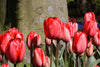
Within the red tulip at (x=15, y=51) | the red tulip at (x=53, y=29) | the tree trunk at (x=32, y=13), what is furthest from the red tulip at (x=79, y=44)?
the tree trunk at (x=32, y=13)

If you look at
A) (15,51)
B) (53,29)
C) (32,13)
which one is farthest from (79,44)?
(32,13)

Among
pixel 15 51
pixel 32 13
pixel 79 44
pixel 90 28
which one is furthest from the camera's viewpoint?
pixel 32 13

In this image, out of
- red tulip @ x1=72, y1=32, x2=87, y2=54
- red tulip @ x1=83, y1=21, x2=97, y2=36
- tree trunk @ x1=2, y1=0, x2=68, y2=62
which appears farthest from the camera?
tree trunk @ x1=2, y1=0, x2=68, y2=62

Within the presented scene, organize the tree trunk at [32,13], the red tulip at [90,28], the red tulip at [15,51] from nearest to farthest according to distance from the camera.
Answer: the red tulip at [15,51] < the red tulip at [90,28] < the tree trunk at [32,13]

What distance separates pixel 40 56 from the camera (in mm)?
1610

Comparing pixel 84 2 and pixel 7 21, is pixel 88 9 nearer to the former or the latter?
pixel 84 2

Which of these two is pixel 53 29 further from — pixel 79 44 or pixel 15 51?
pixel 15 51

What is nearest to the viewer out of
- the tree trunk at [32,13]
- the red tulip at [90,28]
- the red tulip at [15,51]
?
the red tulip at [15,51]

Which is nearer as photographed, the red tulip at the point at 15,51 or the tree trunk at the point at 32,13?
the red tulip at the point at 15,51

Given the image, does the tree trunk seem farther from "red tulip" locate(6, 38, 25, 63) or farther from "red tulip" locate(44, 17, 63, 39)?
"red tulip" locate(6, 38, 25, 63)

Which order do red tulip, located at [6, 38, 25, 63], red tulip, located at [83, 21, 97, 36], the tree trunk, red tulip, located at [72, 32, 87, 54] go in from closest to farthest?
red tulip, located at [6, 38, 25, 63] < red tulip, located at [72, 32, 87, 54] < red tulip, located at [83, 21, 97, 36] < the tree trunk

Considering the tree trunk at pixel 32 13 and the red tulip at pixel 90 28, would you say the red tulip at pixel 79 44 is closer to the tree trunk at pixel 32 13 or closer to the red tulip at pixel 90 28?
the red tulip at pixel 90 28

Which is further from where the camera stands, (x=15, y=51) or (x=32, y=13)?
(x=32, y=13)

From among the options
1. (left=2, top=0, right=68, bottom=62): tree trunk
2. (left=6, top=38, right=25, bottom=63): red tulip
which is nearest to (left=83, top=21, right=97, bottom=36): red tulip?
(left=6, top=38, right=25, bottom=63): red tulip
